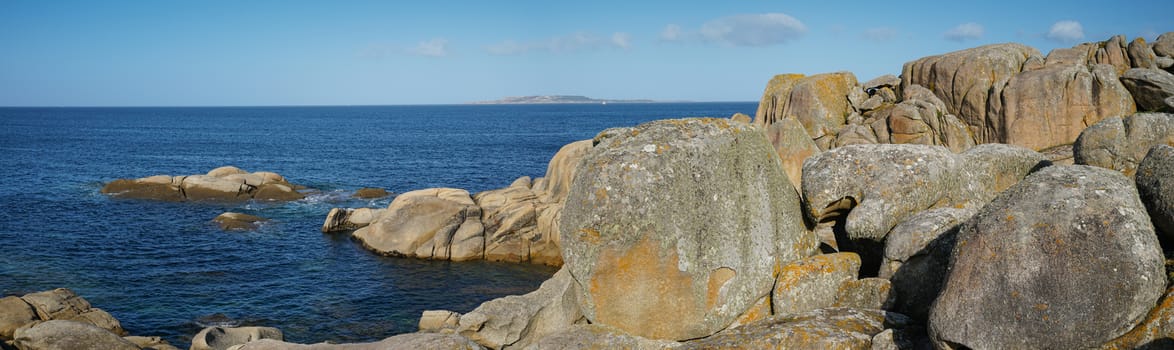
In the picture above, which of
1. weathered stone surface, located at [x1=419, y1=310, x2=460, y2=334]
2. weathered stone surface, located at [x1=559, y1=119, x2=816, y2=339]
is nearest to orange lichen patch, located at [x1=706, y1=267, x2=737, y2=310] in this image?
weathered stone surface, located at [x1=559, y1=119, x2=816, y2=339]

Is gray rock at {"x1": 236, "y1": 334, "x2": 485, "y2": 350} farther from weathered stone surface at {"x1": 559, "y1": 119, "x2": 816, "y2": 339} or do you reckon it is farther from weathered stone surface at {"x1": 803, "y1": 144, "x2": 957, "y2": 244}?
weathered stone surface at {"x1": 803, "y1": 144, "x2": 957, "y2": 244}

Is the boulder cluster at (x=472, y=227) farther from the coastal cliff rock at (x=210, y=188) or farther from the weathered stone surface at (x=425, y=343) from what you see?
the weathered stone surface at (x=425, y=343)

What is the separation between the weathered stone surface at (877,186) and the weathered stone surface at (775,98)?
33839mm

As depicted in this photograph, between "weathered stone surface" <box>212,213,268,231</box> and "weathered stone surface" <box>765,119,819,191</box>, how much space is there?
4011 cm

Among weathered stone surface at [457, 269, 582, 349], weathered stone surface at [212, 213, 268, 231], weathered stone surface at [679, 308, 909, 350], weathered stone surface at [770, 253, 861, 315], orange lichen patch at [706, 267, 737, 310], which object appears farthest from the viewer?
weathered stone surface at [212, 213, 268, 231]

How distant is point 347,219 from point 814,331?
48.4 meters

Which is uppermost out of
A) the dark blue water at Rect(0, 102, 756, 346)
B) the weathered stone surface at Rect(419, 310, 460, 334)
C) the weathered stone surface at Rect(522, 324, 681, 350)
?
the weathered stone surface at Rect(522, 324, 681, 350)

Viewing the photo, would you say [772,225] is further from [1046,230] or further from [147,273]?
[147,273]

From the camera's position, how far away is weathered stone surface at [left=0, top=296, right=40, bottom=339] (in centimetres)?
2827

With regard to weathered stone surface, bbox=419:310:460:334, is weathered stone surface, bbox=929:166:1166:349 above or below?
above

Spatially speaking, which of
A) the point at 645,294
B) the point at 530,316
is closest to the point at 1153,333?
the point at 645,294

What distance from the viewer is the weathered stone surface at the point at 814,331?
35.8 ft

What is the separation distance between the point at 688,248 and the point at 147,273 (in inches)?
1547

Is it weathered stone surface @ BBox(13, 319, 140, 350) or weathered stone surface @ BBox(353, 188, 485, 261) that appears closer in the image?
weathered stone surface @ BBox(13, 319, 140, 350)
